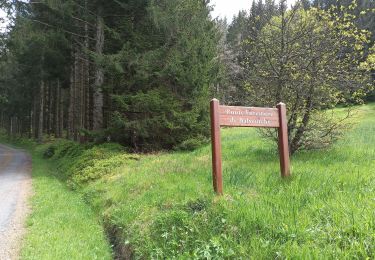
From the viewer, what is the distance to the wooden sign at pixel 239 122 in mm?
6688

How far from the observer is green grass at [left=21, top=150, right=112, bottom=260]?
6.69 m

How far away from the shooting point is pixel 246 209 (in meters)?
5.39

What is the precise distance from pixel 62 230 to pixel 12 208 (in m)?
3.20

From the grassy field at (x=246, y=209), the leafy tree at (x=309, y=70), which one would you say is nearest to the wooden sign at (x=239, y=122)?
the grassy field at (x=246, y=209)

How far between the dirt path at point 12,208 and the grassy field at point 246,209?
0.32m

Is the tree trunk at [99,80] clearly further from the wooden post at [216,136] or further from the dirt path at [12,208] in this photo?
the wooden post at [216,136]

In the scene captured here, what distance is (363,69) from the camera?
10438 mm

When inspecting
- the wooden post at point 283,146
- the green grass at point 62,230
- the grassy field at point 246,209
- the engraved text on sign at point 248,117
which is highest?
the engraved text on sign at point 248,117

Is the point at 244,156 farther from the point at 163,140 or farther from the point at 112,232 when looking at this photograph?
the point at 163,140

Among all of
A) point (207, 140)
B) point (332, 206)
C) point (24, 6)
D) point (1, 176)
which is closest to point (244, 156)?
point (332, 206)

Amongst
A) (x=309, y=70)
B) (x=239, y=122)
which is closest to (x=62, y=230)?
(x=239, y=122)

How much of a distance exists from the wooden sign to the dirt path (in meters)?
3.81

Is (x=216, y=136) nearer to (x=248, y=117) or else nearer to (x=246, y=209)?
(x=248, y=117)

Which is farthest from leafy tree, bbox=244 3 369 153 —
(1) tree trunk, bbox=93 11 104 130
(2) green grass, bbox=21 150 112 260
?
(1) tree trunk, bbox=93 11 104 130
